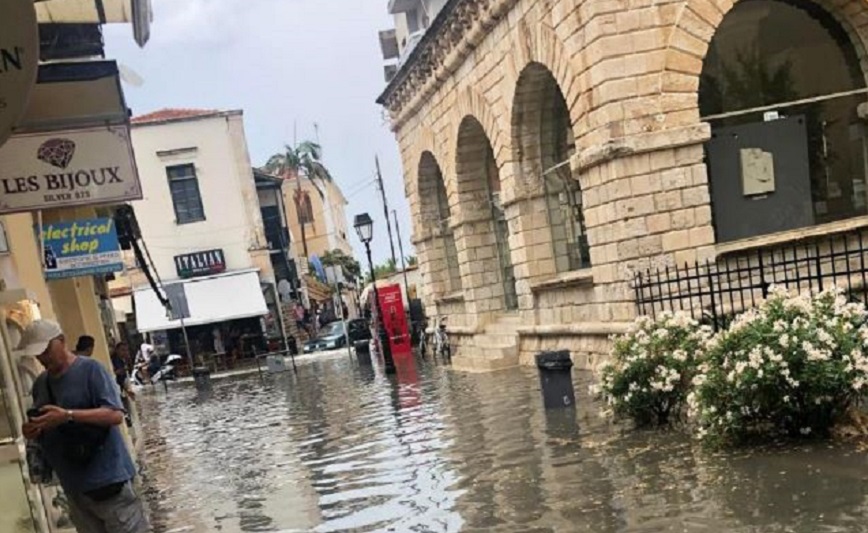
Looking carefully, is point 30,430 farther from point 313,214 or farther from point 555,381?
point 313,214

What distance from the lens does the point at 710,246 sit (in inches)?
503

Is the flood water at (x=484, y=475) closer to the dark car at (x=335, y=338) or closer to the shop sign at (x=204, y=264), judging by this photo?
the dark car at (x=335, y=338)

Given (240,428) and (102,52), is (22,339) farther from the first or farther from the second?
(240,428)

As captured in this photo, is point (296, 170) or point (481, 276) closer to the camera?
point (481, 276)

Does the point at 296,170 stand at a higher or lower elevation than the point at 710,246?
higher

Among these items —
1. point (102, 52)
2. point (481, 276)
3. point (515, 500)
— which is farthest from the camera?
point (481, 276)

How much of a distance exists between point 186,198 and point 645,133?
29805 millimetres

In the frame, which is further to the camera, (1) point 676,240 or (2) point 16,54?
(1) point 676,240

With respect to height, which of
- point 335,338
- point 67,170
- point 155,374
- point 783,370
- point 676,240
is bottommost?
point 335,338

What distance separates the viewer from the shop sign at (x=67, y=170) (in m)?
5.95

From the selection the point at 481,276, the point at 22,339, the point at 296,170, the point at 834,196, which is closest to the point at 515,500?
the point at 22,339

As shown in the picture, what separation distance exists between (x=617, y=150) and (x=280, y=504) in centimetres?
719

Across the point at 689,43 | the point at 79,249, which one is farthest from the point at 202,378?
the point at 689,43

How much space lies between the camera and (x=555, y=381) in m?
10.8
